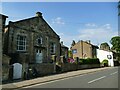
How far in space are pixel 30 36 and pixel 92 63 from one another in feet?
67.2

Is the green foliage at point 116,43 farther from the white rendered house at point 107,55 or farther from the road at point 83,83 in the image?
the road at point 83,83

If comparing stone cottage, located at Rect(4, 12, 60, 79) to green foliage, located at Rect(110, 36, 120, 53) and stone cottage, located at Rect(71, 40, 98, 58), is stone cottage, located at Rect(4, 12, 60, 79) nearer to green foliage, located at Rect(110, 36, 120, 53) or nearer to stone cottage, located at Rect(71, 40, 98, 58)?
stone cottage, located at Rect(71, 40, 98, 58)

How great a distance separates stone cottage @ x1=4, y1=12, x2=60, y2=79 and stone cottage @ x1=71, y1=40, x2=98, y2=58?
30.4 metres

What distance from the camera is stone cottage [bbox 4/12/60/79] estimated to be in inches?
1129

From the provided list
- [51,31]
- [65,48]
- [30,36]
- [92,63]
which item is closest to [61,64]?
[30,36]

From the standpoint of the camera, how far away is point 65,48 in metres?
57.6

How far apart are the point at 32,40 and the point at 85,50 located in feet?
128

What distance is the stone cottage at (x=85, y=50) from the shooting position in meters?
67.8

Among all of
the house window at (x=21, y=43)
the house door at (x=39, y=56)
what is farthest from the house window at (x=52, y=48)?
the house window at (x=21, y=43)

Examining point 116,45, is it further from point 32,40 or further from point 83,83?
point 83,83

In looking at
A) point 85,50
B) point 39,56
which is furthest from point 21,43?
point 85,50

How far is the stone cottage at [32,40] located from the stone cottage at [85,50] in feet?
99.8

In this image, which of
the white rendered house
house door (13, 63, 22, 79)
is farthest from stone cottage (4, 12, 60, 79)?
the white rendered house

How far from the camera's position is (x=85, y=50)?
69062mm
